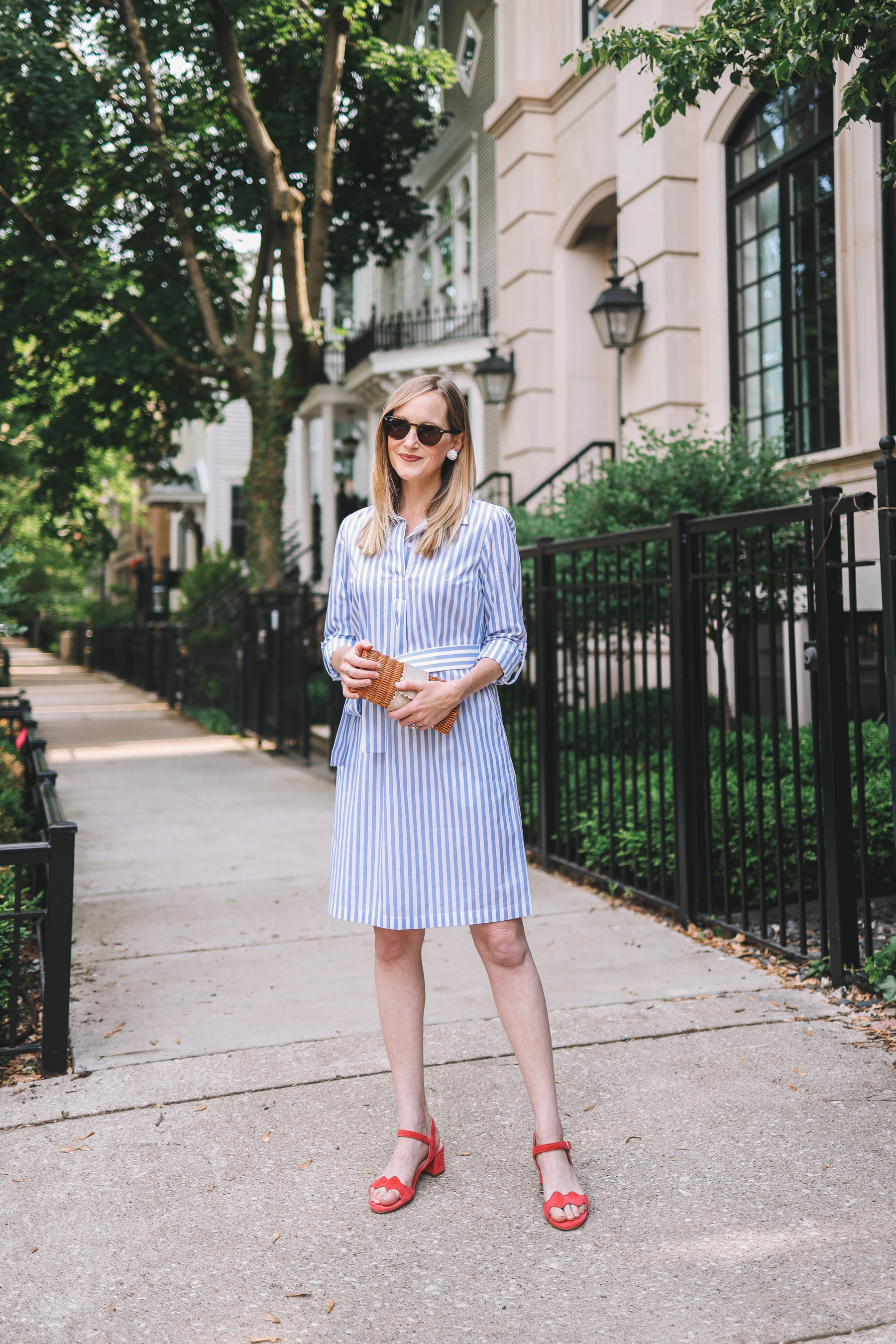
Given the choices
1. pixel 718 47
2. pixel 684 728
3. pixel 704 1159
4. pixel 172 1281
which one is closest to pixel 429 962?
pixel 684 728

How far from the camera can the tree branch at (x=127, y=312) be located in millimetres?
14555

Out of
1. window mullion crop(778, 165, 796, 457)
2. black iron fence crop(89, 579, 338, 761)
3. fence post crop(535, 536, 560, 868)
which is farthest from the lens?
black iron fence crop(89, 579, 338, 761)

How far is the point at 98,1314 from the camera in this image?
2.40m

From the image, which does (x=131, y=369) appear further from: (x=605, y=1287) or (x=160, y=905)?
(x=605, y=1287)

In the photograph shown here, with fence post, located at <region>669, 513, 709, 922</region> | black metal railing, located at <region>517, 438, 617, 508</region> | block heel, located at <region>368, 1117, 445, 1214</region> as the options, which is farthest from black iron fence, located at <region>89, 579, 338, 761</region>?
block heel, located at <region>368, 1117, 445, 1214</region>

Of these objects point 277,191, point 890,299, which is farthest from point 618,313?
point 277,191

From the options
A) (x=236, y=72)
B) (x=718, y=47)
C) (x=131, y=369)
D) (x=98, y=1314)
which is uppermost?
(x=236, y=72)

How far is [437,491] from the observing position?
296 cm

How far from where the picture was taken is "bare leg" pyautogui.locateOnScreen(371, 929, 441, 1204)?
2908 mm

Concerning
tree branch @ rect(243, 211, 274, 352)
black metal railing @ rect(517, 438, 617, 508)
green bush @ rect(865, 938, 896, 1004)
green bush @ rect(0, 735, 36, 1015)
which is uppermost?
tree branch @ rect(243, 211, 274, 352)

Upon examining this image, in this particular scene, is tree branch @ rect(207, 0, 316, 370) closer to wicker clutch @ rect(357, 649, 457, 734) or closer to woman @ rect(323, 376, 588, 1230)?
woman @ rect(323, 376, 588, 1230)

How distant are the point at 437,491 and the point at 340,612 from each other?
40 cm

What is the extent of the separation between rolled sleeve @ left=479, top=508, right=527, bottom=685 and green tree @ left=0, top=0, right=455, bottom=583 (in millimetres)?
11707

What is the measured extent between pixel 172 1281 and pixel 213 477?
94.4ft
